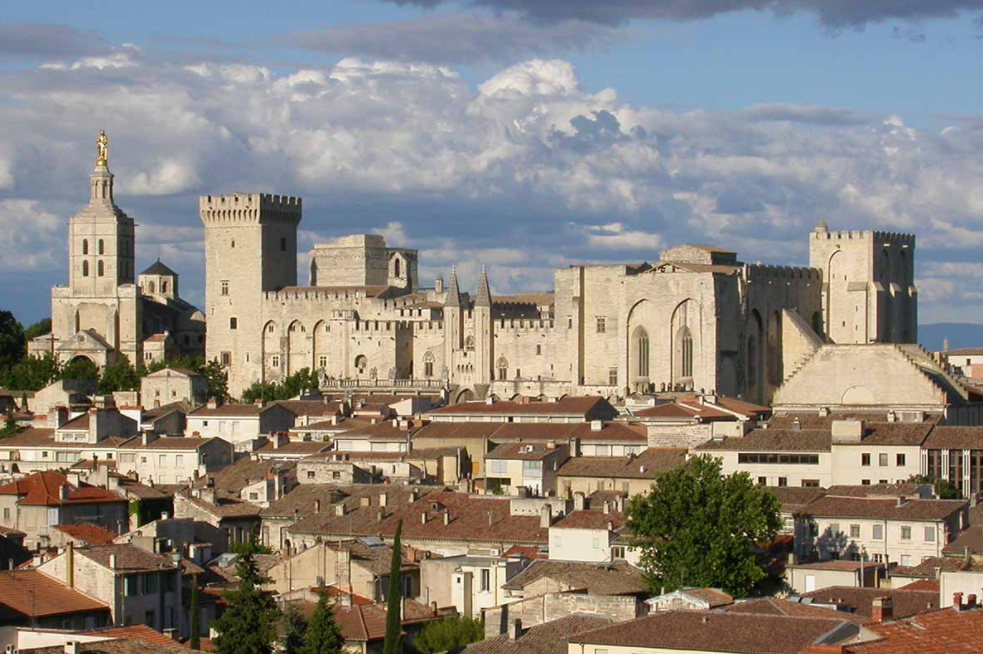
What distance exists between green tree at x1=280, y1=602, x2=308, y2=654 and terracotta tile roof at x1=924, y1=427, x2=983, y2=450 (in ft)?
81.1

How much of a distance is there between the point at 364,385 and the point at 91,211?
25152mm

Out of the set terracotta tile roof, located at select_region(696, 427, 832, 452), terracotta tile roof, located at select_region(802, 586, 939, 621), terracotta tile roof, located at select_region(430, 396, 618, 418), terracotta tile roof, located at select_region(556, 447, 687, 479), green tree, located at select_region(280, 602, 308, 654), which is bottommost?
green tree, located at select_region(280, 602, 308, 654)

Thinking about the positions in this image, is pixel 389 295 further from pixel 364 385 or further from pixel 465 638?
pixel 465 638

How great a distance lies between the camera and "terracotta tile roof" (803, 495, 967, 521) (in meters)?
52.0

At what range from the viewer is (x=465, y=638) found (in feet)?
142

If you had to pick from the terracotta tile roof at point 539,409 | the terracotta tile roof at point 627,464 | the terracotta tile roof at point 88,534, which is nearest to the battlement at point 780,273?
the terracotta tile roof at point 539,409

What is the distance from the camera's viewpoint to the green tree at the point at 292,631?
41.0 metres

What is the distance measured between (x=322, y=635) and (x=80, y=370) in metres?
74.4

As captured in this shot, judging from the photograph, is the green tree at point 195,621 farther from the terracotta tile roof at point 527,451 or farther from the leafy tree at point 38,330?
the leafy tree at point 38,330

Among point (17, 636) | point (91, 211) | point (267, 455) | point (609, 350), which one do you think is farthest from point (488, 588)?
point (91, 211)

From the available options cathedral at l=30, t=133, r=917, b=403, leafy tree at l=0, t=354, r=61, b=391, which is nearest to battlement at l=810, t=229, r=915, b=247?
cathedral at l=30, t=133, r=917, b=403

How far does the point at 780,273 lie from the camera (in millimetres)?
104562

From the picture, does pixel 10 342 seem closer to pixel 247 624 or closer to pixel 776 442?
pixel 776 442

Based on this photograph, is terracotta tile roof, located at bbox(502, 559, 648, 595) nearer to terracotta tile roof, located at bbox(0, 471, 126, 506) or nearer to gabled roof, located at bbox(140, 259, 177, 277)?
terracotta tile roof, located at bbox(0, 471, 126, 506)
